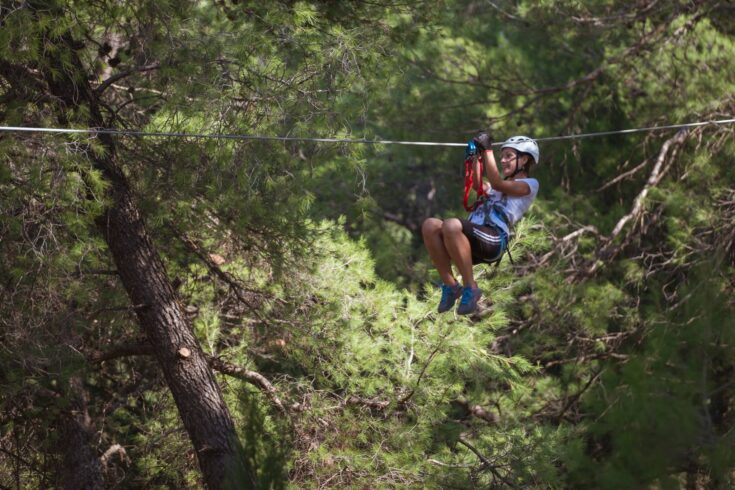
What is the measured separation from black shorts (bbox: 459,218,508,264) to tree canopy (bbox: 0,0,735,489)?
88 cm

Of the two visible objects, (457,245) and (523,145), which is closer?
(457,245)

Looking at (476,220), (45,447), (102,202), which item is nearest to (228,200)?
(102,202)

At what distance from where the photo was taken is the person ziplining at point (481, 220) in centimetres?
582

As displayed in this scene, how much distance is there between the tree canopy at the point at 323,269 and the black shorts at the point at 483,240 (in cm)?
88

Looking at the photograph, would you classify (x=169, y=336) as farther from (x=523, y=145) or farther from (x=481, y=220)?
(x=523, y=145)

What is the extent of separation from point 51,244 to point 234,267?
225 cm

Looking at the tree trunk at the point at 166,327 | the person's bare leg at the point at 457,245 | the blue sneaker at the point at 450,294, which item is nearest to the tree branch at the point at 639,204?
the blue sneaker at the point at 450,294

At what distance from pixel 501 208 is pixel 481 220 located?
0.43 feet

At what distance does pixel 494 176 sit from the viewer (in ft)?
19.0

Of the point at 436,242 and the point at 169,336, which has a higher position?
the point at 436,242

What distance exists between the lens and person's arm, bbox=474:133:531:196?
225 inches

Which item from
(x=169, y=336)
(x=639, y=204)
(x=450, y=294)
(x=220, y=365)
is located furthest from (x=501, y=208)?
(x=639, y=204)

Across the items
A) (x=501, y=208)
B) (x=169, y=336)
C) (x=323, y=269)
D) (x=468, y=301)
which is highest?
(x=501, y=208)

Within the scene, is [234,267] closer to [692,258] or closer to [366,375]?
[366,375]
